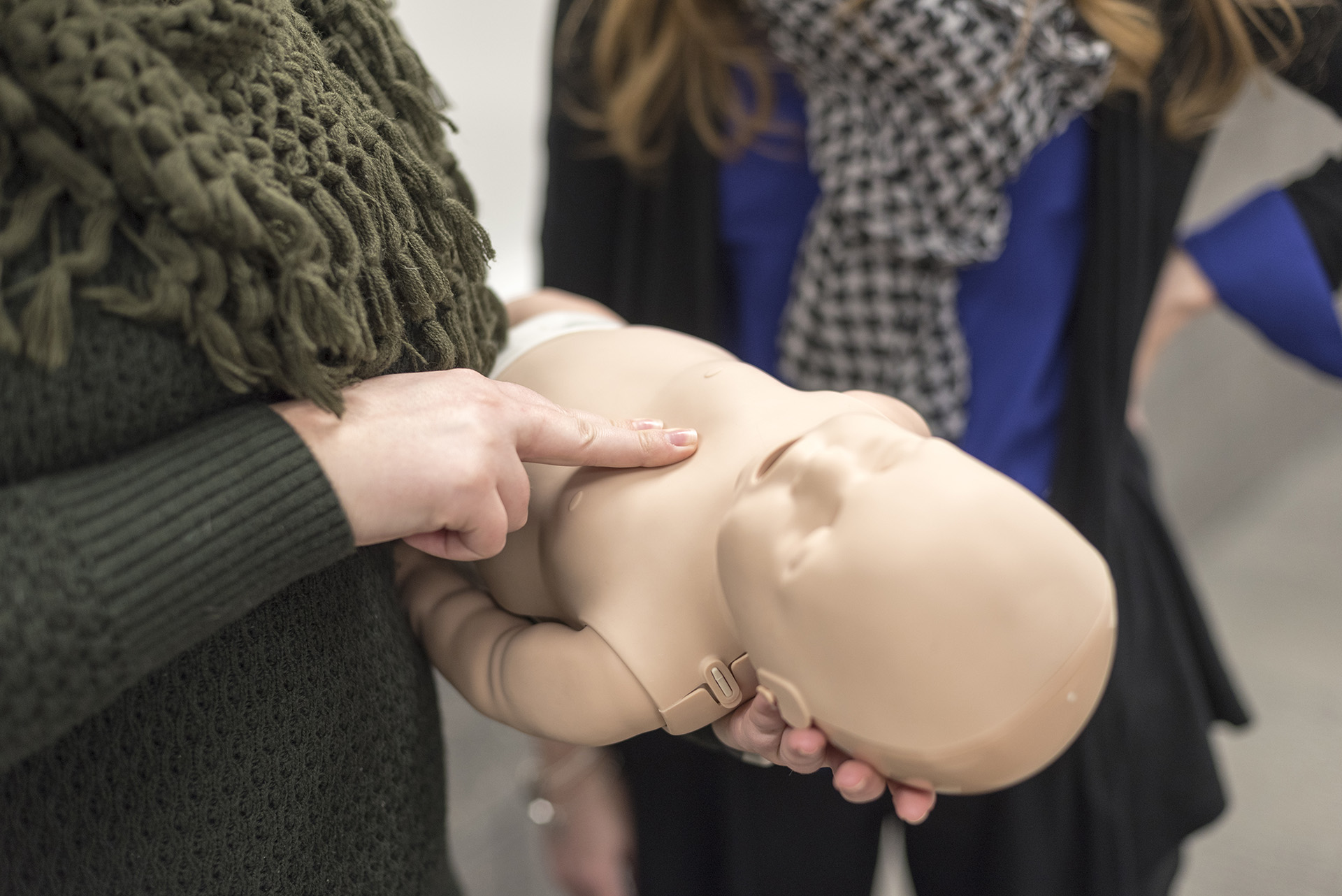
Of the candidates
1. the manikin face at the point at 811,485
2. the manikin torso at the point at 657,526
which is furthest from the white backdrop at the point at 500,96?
the manikin face at the point at 811,485

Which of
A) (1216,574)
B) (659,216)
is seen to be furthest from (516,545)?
(1216,574)

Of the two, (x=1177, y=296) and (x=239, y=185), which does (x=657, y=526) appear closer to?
(x=239, y=185)

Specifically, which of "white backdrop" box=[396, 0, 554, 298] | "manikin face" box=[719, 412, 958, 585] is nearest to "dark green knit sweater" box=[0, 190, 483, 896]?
"manikin face" box=[719, 412, 958, 585]

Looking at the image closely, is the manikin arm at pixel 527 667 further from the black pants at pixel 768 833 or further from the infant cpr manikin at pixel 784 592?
the black pants at pixel 768 833

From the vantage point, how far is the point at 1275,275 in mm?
959

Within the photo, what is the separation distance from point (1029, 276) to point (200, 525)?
31.1 inches

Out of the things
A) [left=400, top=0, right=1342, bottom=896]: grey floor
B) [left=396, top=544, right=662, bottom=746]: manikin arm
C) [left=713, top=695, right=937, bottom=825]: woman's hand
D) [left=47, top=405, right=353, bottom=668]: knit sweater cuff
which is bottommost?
[left=400, top=0, right=1342, bottom=896]: grey floor

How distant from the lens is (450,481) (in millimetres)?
461

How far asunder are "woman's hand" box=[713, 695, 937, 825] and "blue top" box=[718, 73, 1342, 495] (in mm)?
489

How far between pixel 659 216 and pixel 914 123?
28cm

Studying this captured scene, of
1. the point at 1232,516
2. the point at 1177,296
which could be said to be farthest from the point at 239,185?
the point at 1232,516

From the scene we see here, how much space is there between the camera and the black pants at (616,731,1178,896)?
3.07 ft

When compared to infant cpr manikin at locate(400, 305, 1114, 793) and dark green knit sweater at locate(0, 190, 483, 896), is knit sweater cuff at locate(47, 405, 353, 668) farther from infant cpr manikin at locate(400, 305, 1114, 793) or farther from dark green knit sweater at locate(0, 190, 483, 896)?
infant cpr manikin at locate(400, 305, 1114, 793)

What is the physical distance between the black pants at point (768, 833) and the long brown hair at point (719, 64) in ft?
2.11
